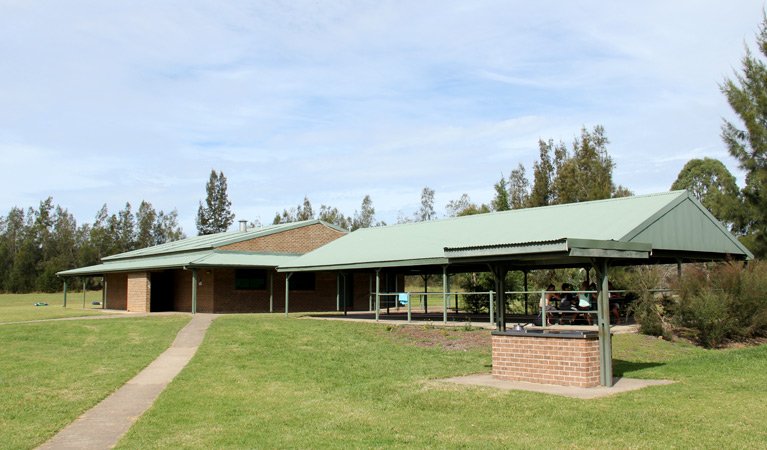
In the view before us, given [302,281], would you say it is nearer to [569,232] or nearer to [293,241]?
[293,241]

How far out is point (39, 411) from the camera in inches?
331

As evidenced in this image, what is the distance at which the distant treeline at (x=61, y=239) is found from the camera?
84.3 m

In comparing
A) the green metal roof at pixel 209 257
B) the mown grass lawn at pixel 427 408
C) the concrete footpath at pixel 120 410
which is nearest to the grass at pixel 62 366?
the concrete footpath at pixel 120 410

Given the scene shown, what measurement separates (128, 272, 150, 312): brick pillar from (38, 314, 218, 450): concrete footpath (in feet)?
54.6

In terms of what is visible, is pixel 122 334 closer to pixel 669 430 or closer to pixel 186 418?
pixel 186 418

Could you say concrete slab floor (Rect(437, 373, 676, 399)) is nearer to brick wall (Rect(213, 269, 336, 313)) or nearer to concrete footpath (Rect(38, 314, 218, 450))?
concrete footpath (Rect(38, 314, 218, 450))

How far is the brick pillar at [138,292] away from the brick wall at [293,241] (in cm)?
437

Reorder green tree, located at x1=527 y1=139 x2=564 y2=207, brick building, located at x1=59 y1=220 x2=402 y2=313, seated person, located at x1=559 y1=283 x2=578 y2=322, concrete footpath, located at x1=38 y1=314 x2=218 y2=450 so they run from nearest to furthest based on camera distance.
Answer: concrete footpath, located at x1=38 y1=314 x2=218 y2=450 < seated person, located at x1=559 y1=283 x2=578 y2=322 < brick building, located at x1=59 y1=220 x2=402 y2=313 < green tree, located at x1=527 y1=139 x2=564 y2=207

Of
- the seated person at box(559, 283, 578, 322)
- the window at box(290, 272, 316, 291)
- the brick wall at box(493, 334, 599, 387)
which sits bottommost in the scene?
the brick wall at box(493, 334, 599, 387)

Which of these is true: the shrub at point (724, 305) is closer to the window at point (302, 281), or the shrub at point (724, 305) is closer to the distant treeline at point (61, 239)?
the window at point (302, 281)

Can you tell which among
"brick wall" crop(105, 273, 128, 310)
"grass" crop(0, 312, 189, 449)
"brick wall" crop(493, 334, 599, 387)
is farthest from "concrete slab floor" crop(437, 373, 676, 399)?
"brick wall" crop(105, 273, 128, 310)

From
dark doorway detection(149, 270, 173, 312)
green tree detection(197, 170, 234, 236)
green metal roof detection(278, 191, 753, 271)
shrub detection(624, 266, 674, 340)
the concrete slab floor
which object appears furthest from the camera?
green tree detection(197, 170, 234, 236)

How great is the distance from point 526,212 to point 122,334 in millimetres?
13850

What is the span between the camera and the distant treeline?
3319 inches
